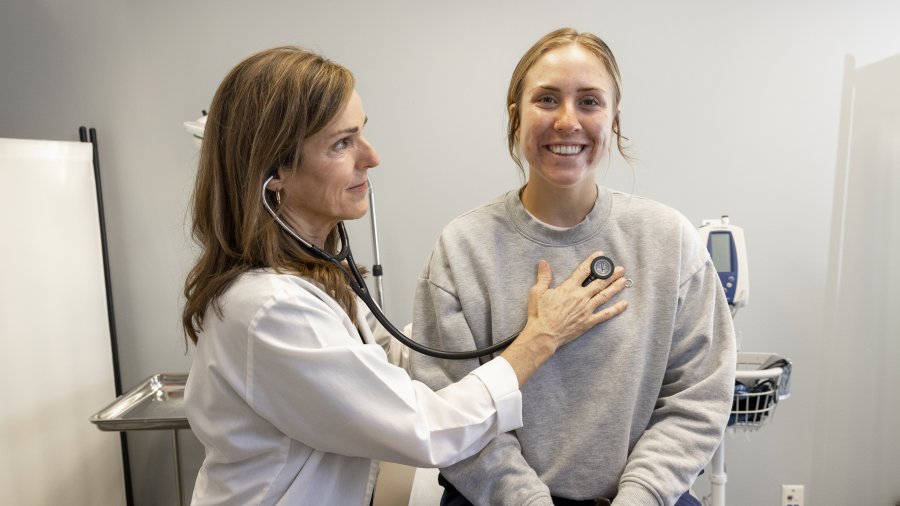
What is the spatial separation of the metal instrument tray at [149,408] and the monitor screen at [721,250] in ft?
5.19

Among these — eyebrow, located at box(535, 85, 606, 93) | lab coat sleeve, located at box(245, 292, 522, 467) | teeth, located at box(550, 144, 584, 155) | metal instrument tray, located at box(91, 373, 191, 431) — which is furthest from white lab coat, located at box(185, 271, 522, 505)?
metal instrument tray, located at box(91, 373, 191, 431)

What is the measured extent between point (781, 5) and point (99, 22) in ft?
7.61

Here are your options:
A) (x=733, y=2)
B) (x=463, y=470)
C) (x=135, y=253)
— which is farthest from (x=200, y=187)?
(x=733, y=2)

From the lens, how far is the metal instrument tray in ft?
5.82

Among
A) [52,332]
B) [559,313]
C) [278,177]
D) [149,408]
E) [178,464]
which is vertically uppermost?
[278,177]

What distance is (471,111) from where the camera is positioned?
217 cm

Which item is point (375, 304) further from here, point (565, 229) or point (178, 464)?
point (178, 464)

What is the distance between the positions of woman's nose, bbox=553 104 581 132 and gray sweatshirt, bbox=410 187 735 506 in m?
0.18

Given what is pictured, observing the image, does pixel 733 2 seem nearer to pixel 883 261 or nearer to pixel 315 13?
pixel 883 261

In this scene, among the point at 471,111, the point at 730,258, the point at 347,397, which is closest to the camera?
the point at 347,397

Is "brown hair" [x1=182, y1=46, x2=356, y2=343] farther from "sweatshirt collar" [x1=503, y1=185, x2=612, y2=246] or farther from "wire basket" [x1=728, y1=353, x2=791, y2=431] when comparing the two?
"wire basket" [x1=728, y1=353, x2=791, y2=431]

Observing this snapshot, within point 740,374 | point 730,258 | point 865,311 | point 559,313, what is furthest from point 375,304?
point 865,311

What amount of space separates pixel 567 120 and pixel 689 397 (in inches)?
21.8

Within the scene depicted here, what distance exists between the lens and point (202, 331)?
1.09m
